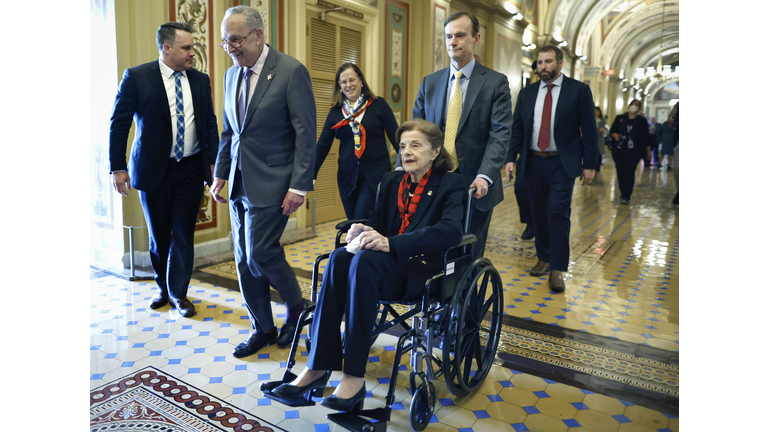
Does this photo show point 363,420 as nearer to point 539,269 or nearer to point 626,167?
point 539,269

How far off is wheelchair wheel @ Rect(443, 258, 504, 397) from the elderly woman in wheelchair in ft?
0.53

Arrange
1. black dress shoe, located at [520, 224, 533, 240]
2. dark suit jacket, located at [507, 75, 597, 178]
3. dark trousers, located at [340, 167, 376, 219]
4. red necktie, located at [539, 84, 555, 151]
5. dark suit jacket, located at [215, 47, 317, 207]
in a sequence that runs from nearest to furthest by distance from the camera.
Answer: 1. dark suit jacket, located at [215, 47, 317, 207]
2. dark trousers, located at [340, 167, 376, 219]
3. dark suit jacket, located at [507, 75, 597, 178]
4. red necktie, located at [539, 84, 555, 151]
5. black dress shoe, located at [520, 224, 533, 240]

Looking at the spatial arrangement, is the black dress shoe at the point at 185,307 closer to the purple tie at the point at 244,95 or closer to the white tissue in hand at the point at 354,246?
the purple tie at the point at 244,95

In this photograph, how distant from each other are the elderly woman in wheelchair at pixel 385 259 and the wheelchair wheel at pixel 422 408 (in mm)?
193

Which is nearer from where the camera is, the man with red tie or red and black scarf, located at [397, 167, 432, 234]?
red and black scarf, located at [397, 167, 432, 234]

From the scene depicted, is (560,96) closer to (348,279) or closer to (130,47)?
(348,279)

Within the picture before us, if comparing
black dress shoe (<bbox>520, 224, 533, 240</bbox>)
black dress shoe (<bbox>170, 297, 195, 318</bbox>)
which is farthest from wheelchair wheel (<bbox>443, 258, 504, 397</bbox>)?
black dress shoe (<bbox>520, 224, 533, 240</bbox>)

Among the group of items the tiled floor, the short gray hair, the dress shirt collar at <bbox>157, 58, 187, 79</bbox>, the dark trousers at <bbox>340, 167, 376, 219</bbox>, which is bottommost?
the tiled floor

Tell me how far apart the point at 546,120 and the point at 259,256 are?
2396mm

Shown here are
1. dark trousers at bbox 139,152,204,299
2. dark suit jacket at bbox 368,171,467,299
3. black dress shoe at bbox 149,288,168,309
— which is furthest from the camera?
black dress shoe at bbox 149,288,168,309

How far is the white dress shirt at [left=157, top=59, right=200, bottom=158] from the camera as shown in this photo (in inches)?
126

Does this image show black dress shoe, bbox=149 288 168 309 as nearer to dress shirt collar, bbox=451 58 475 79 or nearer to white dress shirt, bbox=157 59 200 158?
white dress shirt, bbox=157 59 200 158

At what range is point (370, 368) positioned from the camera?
8.58ft

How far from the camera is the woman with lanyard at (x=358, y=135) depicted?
3656mm
